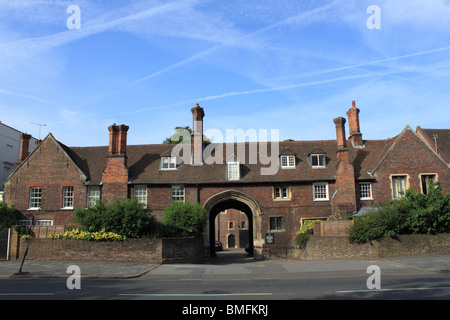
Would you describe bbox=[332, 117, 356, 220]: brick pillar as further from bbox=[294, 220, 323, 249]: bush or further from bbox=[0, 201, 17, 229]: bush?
bbox=[0, 201, 17, 229]: bush

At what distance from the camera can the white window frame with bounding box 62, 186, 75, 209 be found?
3234 cm

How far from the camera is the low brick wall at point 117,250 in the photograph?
22.6 m

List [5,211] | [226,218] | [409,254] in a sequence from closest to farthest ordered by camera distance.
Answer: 1. [409,254]
2. [5,211]
3. [226,218]

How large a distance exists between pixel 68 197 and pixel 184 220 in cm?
1244

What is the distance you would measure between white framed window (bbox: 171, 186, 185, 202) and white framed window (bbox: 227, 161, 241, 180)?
426 centimetres

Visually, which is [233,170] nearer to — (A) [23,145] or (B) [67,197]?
(B) [67,197]

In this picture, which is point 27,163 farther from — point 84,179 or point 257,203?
point 257,203

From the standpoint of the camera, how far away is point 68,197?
32.5 metres

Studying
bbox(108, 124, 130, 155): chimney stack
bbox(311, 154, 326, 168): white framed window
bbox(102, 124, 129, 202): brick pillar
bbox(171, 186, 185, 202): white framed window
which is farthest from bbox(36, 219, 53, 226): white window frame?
bbox(311, 154, 326, 168): white framed window

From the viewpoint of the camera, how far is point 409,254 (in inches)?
901

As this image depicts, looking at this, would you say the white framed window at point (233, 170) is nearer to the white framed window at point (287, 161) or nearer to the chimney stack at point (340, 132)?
the white framed window at point (287, 161)

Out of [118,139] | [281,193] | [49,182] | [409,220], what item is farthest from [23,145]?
[409,220]
